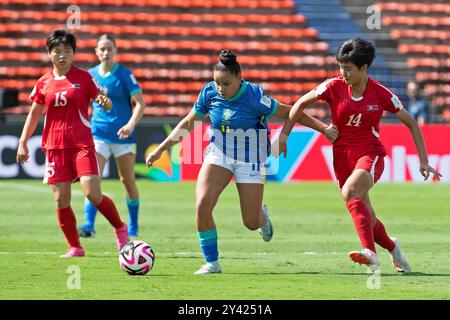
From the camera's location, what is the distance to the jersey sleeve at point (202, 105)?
977cm

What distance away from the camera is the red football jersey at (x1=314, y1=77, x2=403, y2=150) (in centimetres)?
966

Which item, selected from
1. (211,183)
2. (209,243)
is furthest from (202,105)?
(209,243)

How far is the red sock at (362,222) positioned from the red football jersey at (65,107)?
2.91 metres

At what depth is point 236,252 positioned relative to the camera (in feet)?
38.9

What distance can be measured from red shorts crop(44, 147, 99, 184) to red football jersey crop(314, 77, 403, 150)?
A: 8.12 feet

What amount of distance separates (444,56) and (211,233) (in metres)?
22.9

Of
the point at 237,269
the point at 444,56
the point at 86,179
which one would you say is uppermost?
the point at 444,56

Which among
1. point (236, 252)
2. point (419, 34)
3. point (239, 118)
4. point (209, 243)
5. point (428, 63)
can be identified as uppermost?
point (419, 34)

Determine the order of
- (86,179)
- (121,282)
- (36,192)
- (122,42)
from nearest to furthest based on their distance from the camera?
(121,282), (86,179), (36,192), (122,42)

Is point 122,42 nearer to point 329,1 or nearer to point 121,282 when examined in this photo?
point 329,1

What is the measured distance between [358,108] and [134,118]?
350 centimetres

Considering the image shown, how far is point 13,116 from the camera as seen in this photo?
1057 inches

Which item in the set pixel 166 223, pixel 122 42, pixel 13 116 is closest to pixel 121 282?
pixel 166 223

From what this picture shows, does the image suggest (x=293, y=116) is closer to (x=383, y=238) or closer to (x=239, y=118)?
(x=239, y=118)
